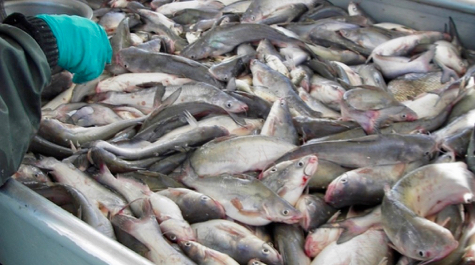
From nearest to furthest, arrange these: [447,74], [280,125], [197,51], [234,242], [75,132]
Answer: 1. [234,242]
2. [280,125]
3. [75,132]
4. [447,74]
5. [197,51]

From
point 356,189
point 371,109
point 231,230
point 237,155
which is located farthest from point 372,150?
point 231,230

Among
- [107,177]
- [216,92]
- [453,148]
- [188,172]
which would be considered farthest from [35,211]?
[453,148]

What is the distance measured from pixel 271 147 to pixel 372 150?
421 mm

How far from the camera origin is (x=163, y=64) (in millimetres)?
2805

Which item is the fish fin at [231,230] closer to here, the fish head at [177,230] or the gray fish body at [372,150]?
the fish head at [177,230]

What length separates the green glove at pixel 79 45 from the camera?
87.3 inches

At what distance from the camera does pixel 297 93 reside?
8.42ft

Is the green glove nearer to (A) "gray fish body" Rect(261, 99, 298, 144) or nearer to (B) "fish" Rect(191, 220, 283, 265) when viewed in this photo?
(A) "gray fish body" Rect(261, 99, 298, 144)

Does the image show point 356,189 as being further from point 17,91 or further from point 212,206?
point 17,91

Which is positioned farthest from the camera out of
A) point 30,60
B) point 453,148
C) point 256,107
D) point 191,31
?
point 191,31

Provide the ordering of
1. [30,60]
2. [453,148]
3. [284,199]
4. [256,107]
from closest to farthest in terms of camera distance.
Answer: [30,60] → [284,199] → [453,148] → [256,107]

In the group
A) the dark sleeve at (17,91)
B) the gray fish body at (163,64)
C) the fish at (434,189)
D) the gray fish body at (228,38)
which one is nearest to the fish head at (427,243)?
the fish at (434,189)

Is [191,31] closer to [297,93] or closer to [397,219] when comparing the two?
[297,93]

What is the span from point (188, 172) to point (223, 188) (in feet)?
0.67
